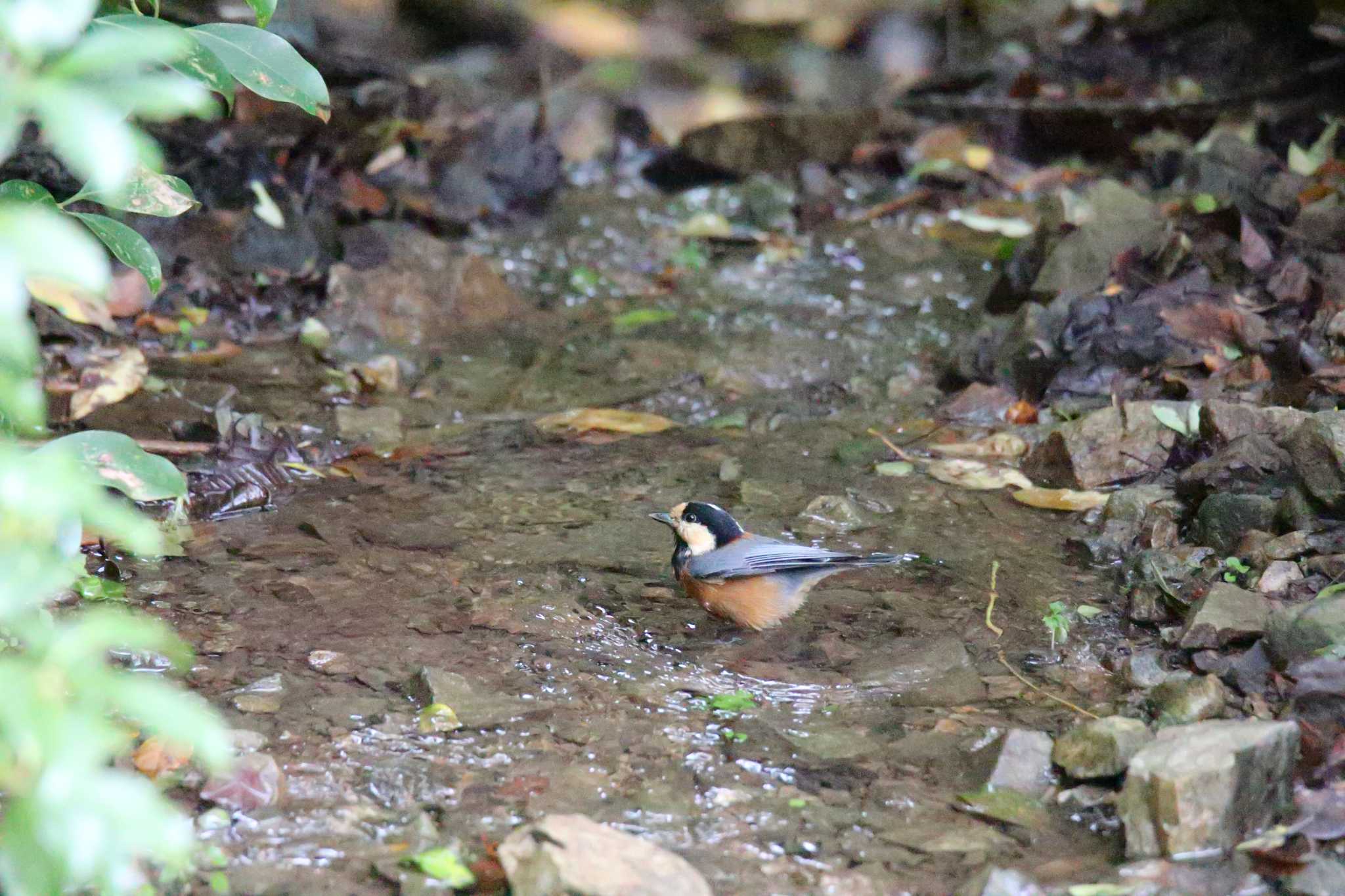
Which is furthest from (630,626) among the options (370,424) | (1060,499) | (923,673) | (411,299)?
(411,299)

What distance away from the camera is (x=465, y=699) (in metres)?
3.26

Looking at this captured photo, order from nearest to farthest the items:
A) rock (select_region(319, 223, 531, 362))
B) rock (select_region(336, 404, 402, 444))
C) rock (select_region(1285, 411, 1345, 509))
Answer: rock (select_region(1285, 411, 1345, 509)), rock (select_region(336, 404, 402, 444)), rock (select_region(319, 223, 531, 362))

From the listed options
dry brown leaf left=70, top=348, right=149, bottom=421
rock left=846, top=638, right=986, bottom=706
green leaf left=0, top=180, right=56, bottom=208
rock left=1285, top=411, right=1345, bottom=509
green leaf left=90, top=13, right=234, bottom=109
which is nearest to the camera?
green leaf left=90, top=13, right=234, bottom=109

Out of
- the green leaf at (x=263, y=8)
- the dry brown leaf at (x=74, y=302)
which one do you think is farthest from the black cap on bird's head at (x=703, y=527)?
the dry brown leaf at (x=74, y=302)

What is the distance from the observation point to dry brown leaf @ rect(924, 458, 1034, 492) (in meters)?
4.78

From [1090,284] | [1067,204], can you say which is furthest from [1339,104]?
[1090,284]

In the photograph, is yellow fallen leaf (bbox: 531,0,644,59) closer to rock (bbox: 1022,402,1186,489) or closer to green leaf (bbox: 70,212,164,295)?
rock (bbox: 1022,402,1186,489)

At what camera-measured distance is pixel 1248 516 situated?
13.1 ft

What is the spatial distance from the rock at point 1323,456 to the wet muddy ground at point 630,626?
2.30 feet

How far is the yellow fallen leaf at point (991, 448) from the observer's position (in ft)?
16.6

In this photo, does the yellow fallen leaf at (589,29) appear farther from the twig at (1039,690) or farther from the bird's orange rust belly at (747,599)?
the twig at (1039,690)

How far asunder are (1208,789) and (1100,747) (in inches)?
13.6

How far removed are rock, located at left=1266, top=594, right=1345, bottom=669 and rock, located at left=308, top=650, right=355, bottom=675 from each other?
241 centimetres

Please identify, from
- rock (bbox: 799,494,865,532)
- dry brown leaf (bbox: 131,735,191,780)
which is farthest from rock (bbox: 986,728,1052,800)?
dry brown leaf (bbox: 131,735,191,780)
